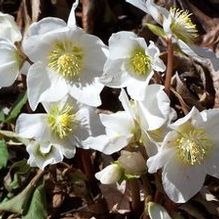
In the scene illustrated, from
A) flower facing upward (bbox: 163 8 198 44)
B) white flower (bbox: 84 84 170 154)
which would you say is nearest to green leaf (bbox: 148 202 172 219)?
white flower (bbox: 84 84 170 154)

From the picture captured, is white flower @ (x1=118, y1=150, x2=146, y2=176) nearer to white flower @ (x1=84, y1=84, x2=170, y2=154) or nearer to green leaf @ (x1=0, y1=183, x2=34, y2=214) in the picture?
white flower @ (x1=84, y1=84, x2=170, y2=154)

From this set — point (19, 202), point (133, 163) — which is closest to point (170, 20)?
point (133, 163)

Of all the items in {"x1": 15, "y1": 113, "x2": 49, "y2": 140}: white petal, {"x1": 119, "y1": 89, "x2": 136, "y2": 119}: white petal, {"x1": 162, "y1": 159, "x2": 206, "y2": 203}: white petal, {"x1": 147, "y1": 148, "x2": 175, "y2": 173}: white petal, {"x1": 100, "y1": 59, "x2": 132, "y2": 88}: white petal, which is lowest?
{"x1": 162, "y1": 159, "x2": 206, "y2": 203}: white petal

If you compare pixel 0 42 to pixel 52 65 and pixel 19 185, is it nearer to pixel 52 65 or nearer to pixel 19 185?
pixel 52 65

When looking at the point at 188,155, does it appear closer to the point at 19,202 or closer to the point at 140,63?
the point at 140,63

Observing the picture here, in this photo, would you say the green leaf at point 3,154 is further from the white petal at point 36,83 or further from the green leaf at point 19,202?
the white petal at point 36,83

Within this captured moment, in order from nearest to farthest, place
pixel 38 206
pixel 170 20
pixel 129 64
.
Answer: pixel 170 20 < pixel 129 64 < pixel 38 206
